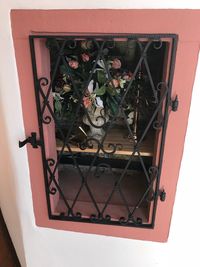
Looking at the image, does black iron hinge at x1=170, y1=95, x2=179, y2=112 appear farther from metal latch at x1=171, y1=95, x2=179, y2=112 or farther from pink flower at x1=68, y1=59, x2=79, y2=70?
pink flower at x1=68, y1=59, x2=79, y2=70

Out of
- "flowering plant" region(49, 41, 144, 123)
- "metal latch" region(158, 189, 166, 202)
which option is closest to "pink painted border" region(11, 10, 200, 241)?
"metal latch" region(158, 189, 166, 202)

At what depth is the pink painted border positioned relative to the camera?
0.81 meters

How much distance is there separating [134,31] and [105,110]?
12.9 inches

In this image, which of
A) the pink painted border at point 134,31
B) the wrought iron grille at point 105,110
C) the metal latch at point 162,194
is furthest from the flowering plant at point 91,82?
the metal latch at point 162,194

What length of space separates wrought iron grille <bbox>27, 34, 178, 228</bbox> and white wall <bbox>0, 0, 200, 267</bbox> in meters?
0.09

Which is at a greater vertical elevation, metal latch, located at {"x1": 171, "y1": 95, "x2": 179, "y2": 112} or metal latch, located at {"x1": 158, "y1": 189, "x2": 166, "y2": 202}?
metal latch, located at {"x1": 171, "y1": 95, "x2": 179, "y2": 112}

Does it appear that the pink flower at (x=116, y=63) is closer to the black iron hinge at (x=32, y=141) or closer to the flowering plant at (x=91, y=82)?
the flowering plant at (x=91, y=82)

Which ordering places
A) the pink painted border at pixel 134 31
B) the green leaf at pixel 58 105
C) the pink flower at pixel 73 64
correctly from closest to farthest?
1. the pink painted border at pixel 134 31
2. the pink flower at pixel 73 64
3. the green leaf at pixel 58 105

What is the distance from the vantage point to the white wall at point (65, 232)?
89 cm

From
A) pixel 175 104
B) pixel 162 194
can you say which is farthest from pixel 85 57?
pixel 162 194

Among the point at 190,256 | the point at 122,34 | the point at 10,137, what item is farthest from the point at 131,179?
the point at 122,34

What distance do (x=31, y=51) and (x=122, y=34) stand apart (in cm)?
30

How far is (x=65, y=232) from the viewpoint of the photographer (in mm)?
1239

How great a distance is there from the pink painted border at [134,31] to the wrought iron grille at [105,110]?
24mm
